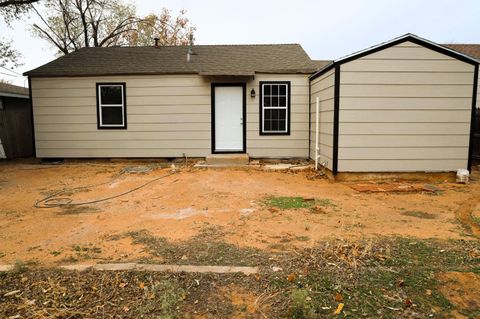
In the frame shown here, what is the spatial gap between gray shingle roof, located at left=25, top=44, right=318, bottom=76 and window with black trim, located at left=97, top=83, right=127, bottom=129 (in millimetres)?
463

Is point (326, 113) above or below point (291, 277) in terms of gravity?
above

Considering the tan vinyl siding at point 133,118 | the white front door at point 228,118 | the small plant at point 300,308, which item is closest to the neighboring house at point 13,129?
the tan vinyl siding at point 133,118

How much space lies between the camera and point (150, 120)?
1050 cm

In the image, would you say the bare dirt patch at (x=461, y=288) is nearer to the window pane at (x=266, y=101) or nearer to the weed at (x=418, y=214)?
the weed at (x=418, y=214)

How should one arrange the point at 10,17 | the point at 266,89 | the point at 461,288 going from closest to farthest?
the point at 461,288 → the point at 266,89 → the point at 10,17

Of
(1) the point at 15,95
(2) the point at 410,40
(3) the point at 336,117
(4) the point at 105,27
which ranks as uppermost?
(4) the point at 105,27

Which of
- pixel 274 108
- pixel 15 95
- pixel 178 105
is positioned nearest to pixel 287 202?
pixel 274 108

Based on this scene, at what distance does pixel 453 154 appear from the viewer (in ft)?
25.0

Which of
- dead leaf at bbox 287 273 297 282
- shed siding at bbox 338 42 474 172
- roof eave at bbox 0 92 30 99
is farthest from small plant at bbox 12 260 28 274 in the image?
roof eave at bbox 0 92 30 99

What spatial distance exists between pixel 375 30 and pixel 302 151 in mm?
14386

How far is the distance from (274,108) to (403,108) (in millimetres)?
3805

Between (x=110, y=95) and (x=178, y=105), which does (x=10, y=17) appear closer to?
(x=110, y=95)

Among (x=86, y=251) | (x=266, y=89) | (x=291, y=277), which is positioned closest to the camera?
(x=291, y=277)

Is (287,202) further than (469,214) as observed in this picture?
Yes
